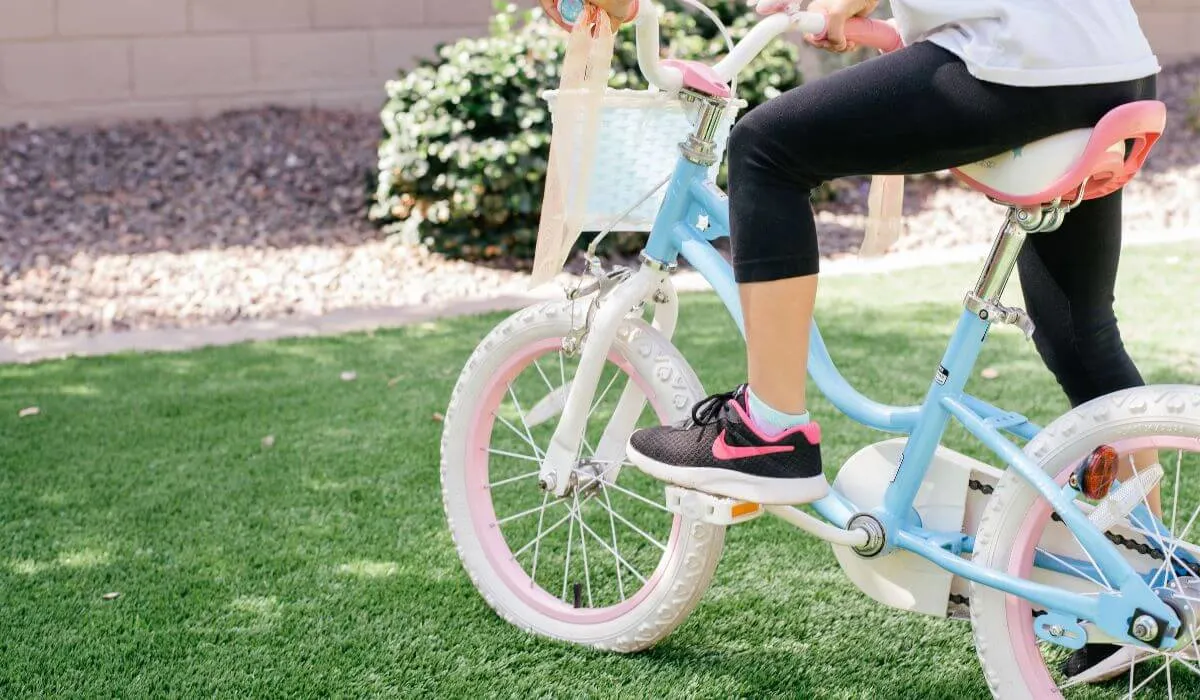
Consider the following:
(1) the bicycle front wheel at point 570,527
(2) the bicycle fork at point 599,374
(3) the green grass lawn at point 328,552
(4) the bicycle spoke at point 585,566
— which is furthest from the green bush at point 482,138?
(2) the bicycle fork at point 599,374

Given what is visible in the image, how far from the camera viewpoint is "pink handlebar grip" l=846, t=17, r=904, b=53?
91.9 inches

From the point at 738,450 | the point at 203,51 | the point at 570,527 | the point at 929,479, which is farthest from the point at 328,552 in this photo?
the point at 203,51

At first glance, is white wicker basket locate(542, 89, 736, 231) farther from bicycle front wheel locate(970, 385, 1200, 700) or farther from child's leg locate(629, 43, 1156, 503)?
bicycle front wheel locate(970, 385, 1200, 700)

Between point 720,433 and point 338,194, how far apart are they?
5461mm

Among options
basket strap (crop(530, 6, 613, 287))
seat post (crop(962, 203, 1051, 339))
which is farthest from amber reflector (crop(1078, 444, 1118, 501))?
basket strap (crop(530, 6, 613, 287))

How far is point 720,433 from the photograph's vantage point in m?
2.27

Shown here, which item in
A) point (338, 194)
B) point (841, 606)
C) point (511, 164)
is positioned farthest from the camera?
point (338, 194)

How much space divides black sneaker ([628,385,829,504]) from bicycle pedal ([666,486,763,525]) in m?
0.08

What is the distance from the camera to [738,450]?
2.24m

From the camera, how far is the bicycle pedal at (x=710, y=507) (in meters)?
2.37

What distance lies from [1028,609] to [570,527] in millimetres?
1008

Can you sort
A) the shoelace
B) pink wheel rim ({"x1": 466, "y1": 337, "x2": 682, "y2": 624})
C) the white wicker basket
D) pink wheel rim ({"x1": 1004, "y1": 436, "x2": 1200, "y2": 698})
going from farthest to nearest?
pink wheel rim ({"x1": 466, "y1": 337, "x2": 682, "y2": 624}), the white wicker basket, the shoelace, pink wheel rim ({"x1": 1004, "y1": 436, "x2": 1200, "y2": 698})

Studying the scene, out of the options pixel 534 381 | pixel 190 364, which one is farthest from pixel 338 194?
pixel 534 381

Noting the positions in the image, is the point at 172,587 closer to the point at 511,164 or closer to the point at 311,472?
the point at 311,472
